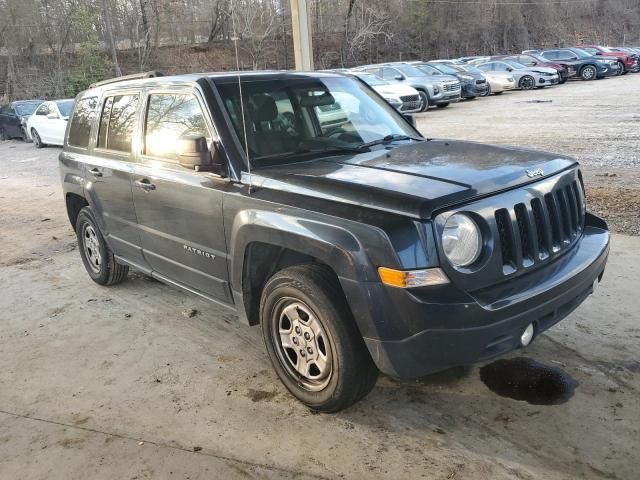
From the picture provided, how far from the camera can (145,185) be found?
4391mm

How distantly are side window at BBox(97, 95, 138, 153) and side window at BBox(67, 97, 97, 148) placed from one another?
0.30 meters

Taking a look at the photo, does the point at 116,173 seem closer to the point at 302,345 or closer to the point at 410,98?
the point at 302,345

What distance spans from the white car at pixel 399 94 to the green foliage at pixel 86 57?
24452 mm

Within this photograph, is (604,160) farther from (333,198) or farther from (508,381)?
(333,198)

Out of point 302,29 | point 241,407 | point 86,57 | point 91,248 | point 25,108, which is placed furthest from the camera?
point 86,57

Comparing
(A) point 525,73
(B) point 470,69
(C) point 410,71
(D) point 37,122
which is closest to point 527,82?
(A) point 525,73

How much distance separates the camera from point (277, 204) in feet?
11.0

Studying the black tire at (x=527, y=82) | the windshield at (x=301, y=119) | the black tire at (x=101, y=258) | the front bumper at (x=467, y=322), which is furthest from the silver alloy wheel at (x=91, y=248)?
the black tire at (x=527, y=82)

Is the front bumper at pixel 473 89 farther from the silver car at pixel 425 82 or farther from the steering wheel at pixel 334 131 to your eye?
the steering wheel at pixel 334 131

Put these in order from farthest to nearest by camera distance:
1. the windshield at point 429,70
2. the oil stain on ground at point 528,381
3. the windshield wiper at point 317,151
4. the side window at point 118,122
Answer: the windshield at point 429,70 < the side window at point 118,122 < the windshield wiper at point 317,151 < the oil stain on ground at point 528,381

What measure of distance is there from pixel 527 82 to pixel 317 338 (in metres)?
26.3

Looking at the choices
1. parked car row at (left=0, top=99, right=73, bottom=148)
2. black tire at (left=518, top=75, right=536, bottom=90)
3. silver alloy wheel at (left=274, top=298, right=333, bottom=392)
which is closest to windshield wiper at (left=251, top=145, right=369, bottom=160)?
silver alloy wheel at (left=274, top=298, right=333, bottom=392)

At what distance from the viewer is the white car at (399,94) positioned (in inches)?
730

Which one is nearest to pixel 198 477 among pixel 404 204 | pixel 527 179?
pixel 404 204
